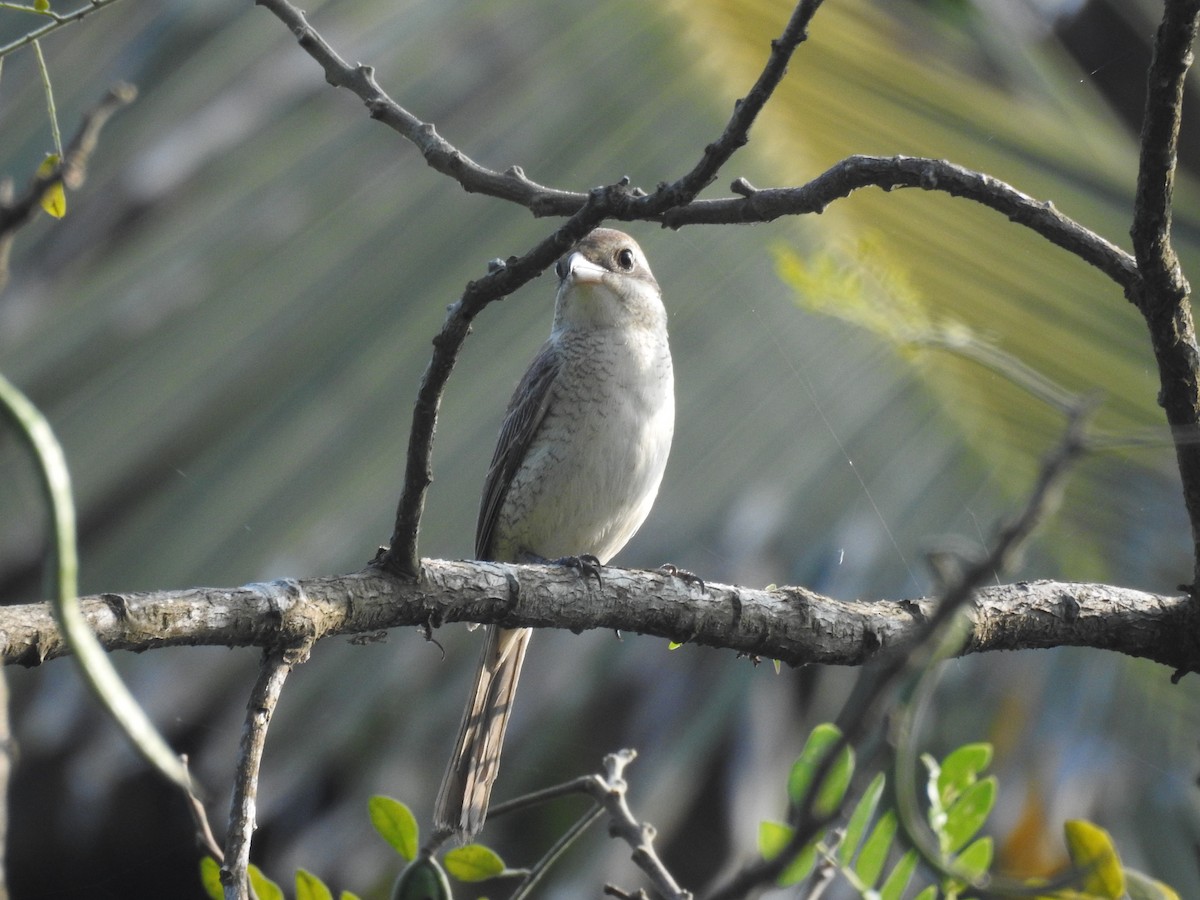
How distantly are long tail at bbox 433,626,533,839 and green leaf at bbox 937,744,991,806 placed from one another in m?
1.77

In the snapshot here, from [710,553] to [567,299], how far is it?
3.81 feet

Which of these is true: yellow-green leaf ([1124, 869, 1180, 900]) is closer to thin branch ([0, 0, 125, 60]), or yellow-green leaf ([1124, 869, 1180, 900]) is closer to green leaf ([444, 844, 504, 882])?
green leaf ([444, 844, 504, 882])

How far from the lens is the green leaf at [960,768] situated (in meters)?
1.70

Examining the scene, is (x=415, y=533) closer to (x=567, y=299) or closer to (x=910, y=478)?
(x=910, y=478)

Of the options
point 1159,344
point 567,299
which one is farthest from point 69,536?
point 567,299

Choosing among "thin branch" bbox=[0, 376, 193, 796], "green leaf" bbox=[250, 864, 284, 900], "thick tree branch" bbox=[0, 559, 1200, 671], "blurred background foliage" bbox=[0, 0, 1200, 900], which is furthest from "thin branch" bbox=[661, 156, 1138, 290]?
"thin branch" bbox=[0, 376, 193, 796]

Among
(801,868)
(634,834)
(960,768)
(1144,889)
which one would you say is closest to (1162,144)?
(960,768)

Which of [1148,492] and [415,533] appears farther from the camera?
[1148,492]

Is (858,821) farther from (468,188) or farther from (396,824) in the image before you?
(468,188)

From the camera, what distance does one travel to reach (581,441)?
3.99 metres

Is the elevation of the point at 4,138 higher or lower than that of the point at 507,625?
higher

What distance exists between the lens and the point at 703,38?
394cm

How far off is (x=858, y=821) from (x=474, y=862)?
547 millimetres

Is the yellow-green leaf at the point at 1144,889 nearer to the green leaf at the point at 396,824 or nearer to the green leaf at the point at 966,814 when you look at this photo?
the green leaf at the point at 966,814
